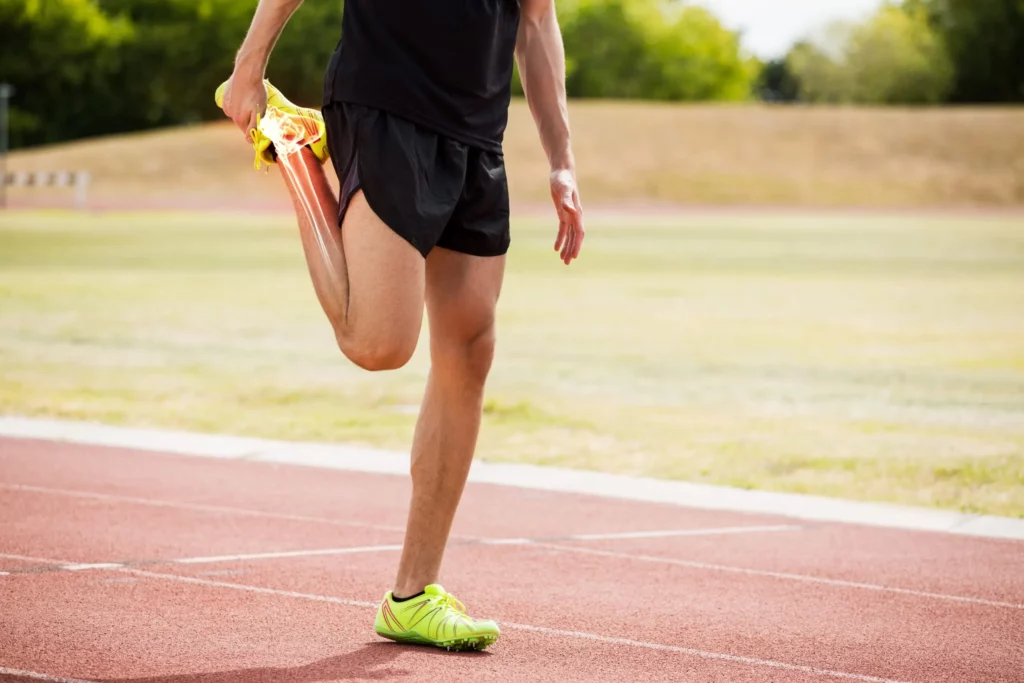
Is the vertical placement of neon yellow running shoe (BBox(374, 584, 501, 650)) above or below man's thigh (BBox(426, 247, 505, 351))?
below

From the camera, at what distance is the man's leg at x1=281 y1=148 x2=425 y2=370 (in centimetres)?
409

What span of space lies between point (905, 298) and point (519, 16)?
1784 centimetres

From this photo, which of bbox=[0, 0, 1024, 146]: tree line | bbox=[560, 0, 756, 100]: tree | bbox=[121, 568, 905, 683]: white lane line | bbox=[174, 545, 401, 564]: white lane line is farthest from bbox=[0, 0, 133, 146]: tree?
bbox=[121, 568, 905, 683]: white lane line

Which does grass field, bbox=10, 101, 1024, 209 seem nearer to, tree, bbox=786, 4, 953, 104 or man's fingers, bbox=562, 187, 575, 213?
tree, bbox=786, 4, 953, 104

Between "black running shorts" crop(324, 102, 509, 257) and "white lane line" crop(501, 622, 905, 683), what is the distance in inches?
48.3

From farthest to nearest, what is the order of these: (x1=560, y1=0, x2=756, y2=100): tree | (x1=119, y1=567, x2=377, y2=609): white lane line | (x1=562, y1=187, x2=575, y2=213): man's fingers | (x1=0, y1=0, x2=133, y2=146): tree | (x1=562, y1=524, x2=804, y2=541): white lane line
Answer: (x1=560, y1=0, x2=756, y2=100): tree
(x1=0, y1=0, x2=133, y2=146): tree
(x1=562, y1=524, x2=804, y2=541): white lane line
(x1=119, y1=567, x2=377, y2=609): white lane line
(x1=562, y1=187, x2=575, y2=213): man's fingers

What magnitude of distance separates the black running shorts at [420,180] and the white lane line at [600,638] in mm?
1232

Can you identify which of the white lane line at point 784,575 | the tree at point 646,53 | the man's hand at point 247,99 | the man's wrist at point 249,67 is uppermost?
the tree at point 646,53

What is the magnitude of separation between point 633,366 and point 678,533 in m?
7.05

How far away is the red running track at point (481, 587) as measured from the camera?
14.2 feet

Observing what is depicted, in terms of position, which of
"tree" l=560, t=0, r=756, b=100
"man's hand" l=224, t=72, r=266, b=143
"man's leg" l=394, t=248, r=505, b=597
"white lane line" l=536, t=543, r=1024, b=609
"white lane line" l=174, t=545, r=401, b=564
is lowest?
"white lane line" l=174, t=545, r=401, b=564

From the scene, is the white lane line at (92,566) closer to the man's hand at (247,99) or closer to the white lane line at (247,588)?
the white lane line at (247,588)

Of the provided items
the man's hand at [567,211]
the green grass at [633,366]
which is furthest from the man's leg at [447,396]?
the green grass at [633,366]

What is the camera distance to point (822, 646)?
4691 mm
